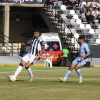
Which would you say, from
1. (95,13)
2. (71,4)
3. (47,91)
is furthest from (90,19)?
(47,91)

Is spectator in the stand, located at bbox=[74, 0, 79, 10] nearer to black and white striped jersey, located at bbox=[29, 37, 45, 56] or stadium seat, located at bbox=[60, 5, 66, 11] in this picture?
stadium seat, located at bbox=[60, 5, 66, 11]

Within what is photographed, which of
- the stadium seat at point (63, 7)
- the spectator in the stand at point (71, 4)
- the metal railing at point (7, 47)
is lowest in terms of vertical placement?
the metal railing at point (7, 47)

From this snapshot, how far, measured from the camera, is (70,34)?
149 feet

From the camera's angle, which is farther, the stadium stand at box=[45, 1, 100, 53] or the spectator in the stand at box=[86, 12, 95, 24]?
the spectator in the stand at box=[86, 12, 95, 24]

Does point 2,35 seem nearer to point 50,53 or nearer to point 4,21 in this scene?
point 4,21

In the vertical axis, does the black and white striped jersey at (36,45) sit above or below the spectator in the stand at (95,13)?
below

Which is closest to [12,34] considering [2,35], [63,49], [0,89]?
[2,35]

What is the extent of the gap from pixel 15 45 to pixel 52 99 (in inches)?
1211

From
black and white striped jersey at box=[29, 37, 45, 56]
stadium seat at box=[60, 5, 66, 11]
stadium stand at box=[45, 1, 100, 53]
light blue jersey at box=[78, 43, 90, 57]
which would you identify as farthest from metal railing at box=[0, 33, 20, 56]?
light blue jersey at box=[78, 43, 90, 57]

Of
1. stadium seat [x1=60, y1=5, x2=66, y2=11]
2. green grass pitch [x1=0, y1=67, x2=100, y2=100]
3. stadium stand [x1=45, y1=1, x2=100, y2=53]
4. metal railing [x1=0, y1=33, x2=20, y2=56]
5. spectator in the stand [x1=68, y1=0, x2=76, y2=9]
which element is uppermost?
spectator in the stand [x1=68, y1=0, x2=76, y2=9]

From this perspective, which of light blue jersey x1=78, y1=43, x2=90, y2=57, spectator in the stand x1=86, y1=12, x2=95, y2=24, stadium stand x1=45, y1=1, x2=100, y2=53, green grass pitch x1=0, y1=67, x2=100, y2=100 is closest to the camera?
A: green grass pitch x1=0, y1=67, x2=100, y2=100

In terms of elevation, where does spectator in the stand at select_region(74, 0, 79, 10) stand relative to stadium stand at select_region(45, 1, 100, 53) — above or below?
above

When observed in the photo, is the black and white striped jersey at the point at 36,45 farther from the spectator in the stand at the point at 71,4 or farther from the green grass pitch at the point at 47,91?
the spectator in the stand at the point at 71,4

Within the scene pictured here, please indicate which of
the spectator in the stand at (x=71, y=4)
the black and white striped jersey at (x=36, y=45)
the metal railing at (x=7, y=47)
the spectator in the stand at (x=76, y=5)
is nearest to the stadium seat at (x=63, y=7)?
the spectator in the stand at (x=71, y=4)
